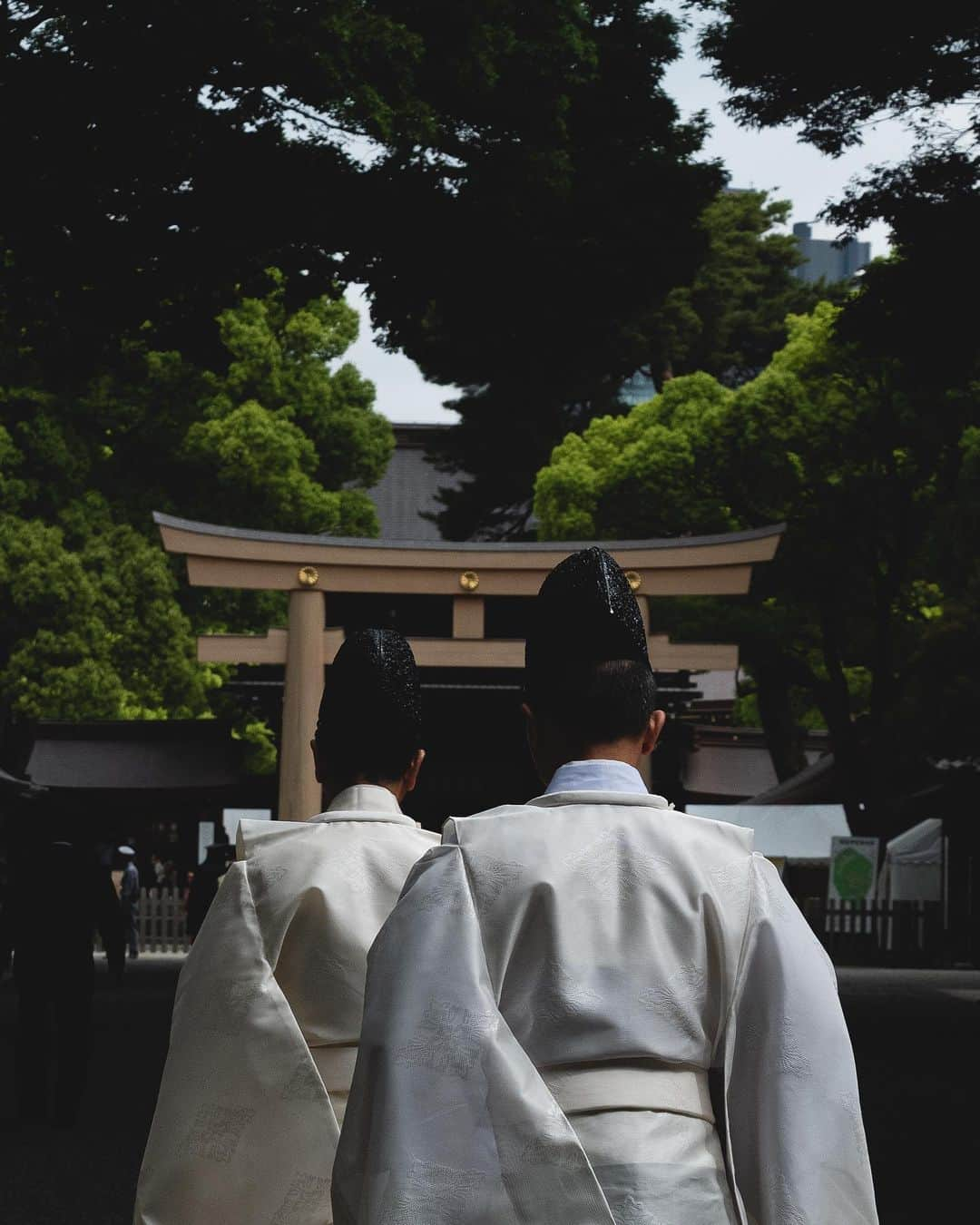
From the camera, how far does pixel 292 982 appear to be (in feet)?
11.0

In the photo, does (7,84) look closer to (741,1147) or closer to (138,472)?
(741,1147)

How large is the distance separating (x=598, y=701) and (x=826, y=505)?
894 inches

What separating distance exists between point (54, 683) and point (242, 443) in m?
5.12

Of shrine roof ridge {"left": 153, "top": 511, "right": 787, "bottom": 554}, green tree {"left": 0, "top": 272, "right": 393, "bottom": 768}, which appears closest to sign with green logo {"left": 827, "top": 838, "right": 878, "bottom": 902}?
shrine roof ridge {"left": 153, "top": 511, "right": 787, "bottom": 554}

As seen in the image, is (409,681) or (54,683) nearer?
(409,681)

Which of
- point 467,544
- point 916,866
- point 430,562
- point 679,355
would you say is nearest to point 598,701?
point 467,544

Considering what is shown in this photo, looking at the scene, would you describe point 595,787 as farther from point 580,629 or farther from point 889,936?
point 889,936

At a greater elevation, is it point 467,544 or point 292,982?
point 467,544

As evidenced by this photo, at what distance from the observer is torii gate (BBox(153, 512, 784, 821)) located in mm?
18656

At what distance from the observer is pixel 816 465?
82.7ft

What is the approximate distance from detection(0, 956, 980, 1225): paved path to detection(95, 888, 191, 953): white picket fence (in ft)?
24.5

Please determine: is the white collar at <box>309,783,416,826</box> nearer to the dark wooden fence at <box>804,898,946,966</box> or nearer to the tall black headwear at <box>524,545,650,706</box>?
the tall black headwear at <box>524,545,650,706</box>

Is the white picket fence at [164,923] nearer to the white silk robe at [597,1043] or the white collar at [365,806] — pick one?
the white collar at [365,806]

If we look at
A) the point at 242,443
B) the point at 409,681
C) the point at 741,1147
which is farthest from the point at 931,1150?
the point at 242,443
